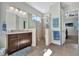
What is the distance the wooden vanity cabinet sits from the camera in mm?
2152

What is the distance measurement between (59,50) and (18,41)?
0.86 meters

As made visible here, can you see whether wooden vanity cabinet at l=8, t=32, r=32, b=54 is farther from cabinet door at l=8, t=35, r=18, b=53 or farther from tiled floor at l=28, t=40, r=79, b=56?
tiled floor at l=28, t=40, r=79, b=56

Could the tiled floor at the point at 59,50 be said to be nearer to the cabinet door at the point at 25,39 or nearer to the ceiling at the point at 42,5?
the cabinet door at the point at 25,39

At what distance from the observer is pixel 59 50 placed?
2232mm

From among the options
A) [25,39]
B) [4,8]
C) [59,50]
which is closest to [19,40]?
[25,39]

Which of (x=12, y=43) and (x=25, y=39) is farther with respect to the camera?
(x=25, y=39)

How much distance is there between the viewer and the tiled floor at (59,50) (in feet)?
7.20

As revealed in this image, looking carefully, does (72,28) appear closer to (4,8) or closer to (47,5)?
(47,5)

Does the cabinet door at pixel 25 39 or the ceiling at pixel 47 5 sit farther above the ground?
the ceiling at pixel 47 5

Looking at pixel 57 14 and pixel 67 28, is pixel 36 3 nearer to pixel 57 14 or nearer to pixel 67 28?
pixel 57 14

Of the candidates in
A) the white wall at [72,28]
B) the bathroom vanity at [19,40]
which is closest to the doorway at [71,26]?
the white wall at [72,28]

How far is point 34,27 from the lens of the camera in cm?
227

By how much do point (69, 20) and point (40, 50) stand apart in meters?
0.85

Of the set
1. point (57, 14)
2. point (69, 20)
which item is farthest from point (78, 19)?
point (57, 14)
